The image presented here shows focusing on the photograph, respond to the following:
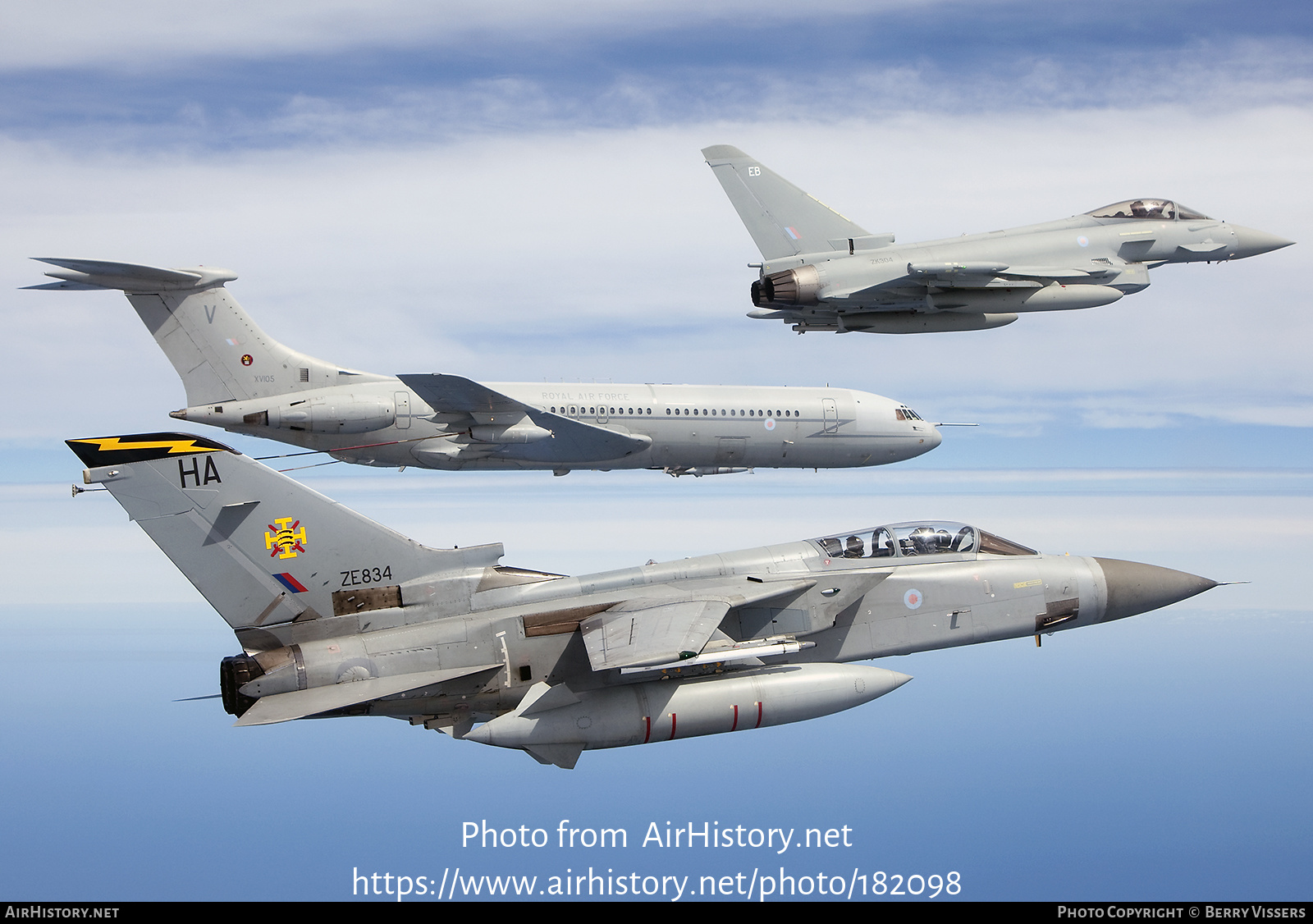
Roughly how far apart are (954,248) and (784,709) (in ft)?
38.8

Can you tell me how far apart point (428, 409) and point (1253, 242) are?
19.1 metres

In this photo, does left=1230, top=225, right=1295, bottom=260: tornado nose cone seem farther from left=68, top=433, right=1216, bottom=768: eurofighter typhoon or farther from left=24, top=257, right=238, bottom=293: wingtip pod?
left=24, top=257, right=238, bottom=293: wingtip pod

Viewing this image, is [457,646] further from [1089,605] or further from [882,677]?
[1089,605]

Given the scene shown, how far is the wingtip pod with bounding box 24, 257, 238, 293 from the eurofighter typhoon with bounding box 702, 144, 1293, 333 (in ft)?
35.9

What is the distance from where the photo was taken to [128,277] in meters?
22.7

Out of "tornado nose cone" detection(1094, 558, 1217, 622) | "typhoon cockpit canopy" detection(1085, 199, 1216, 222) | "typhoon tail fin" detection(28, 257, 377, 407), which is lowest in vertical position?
"tornado nose cone" detection(1094, 558, 1217, 622)

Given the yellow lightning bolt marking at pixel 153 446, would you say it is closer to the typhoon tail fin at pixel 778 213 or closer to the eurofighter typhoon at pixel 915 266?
the eurofighter typhoon at pixel 915 266

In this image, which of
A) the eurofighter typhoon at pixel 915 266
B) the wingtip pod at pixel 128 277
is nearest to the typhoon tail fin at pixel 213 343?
the wingtip pod at pixel 128 277

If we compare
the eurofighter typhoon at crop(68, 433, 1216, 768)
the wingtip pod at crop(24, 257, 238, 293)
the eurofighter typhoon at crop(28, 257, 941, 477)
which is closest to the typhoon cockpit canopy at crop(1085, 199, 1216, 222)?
the eurofighter typhoon at crop(28, 257, 941, 477)

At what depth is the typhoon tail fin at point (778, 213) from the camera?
24.2 meters

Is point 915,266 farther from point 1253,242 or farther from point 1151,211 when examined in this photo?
point 1253,242

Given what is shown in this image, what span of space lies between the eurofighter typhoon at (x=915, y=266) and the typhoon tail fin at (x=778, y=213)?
0.02 m

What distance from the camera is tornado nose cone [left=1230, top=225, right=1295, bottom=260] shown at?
2606 cm

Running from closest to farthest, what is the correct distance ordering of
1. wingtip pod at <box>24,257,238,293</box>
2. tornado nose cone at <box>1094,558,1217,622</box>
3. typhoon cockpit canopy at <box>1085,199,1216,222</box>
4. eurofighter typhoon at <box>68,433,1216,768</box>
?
eurofighter typhoon at <box>68,433,1216,768</box>, tornado nose cone at <box>1094,558,1217,622</box>, wingtip pod at <box>24,257,238,293</box>, typhoon cockpit canopy at <box>1085,199,1216,222</box>
